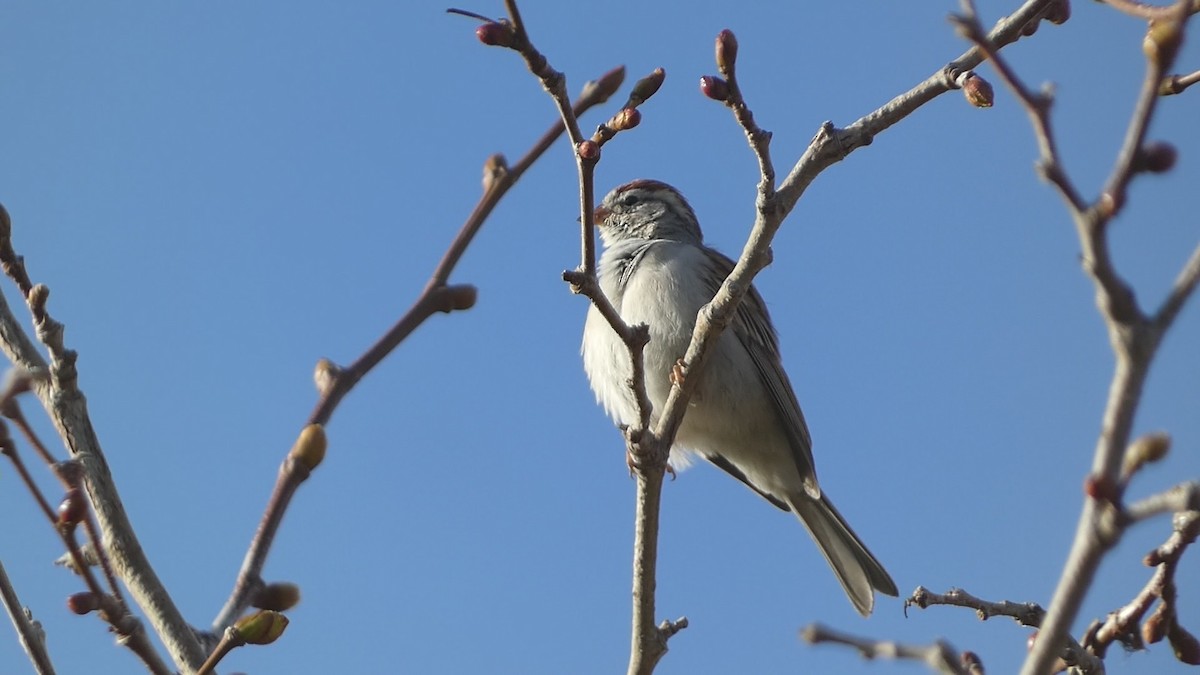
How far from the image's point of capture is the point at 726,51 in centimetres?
308

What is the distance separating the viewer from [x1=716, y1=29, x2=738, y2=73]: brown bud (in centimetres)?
304

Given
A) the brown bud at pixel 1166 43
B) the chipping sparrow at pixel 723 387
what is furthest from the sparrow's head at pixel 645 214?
the brown bud at pixel 1166 43

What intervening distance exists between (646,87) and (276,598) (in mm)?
1518

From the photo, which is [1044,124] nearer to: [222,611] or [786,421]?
[222,611]

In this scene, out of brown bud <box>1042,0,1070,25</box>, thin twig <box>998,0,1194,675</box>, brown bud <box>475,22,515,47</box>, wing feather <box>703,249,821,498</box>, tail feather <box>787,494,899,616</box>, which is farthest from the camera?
wing feather <box>703,249,821,498</box>

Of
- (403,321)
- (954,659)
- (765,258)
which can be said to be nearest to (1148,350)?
(954,659)

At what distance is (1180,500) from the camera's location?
142cm

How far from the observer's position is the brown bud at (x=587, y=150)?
2770 mm

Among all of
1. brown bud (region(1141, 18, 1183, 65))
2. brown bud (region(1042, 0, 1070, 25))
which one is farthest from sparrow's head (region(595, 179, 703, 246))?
brown bud (region(1141, 18, 1183, 65))

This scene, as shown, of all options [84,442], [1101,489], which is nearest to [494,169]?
[84,442]

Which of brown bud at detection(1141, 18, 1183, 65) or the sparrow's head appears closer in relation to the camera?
brown bud at detection(1141, 18, 1183, 65)

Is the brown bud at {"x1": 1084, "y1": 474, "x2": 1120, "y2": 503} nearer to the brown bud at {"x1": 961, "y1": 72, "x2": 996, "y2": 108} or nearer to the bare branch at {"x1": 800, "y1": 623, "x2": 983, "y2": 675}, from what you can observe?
the bare branch at {"x1": 800, "y1": 623, "x2": 983, "y2": 675}

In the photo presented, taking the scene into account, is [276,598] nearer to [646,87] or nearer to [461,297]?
[461,297]

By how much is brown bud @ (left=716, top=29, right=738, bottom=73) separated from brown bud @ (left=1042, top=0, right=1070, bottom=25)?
122 centimetres
